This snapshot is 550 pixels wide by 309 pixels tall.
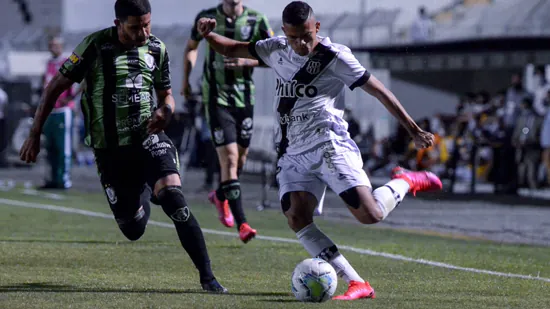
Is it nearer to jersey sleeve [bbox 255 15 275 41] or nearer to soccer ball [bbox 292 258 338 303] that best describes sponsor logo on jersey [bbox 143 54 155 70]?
soccer ball [bbox 292 258 338 303]

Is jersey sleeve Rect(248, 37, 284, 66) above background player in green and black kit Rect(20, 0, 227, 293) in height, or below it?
above

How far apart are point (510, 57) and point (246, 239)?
2415 centimetres

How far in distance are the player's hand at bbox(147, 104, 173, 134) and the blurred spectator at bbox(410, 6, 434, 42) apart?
2684 cm

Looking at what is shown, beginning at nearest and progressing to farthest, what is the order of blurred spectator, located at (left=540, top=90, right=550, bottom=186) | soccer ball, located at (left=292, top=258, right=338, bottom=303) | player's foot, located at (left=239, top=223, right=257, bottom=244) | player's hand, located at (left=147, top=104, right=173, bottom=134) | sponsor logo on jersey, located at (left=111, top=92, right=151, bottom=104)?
soccer ball, located at (left=292, top=258, right=338, bottom=303) → player's hand, located at (left=147, top=104, right=173, bottom=134) → sponsor logo on jersey, located at (left=111, top=92, right=151, bottom=104) → player's foot, located at (left=239, top=223, right=257, bottom=244) → blurred spectator, located at (left=540, top=90, right=550, bottom=186)

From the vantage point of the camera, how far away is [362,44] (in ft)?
106

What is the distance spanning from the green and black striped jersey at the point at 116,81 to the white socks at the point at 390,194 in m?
1.60

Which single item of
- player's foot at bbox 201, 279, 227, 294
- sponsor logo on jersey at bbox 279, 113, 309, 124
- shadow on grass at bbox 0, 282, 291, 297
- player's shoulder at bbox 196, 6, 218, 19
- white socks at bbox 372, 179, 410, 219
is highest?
player's shoulder at bbox 196, 6, 218, 19

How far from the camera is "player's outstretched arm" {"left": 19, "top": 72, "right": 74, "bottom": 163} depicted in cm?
727

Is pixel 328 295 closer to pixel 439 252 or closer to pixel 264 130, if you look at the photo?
pixel 439 252

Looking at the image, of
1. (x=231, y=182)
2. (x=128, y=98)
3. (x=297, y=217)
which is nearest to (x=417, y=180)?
(x=297, y=217)

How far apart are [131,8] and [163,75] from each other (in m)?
0.62

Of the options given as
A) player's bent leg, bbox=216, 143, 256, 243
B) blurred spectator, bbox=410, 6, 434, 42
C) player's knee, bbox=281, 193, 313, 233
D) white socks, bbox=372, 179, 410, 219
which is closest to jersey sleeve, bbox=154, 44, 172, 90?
player's knee, bbox=281, 193, 313, 233

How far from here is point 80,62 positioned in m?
7.34

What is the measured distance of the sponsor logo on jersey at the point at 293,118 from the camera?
7324 mm
